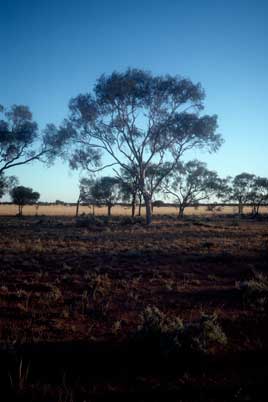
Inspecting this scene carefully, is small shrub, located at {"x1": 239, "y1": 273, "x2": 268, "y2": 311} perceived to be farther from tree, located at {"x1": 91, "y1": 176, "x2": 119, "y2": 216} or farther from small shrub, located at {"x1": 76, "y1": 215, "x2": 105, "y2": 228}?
tree, located at {"x1": 91, "y1": 176, "x2": 119, "y2": 216}

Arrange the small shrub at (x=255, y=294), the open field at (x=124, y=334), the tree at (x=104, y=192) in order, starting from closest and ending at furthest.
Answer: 1. the open field at (x=124, y=334)
2. the small shrub at (x=255, y=294)
3. the tree at (x=104, y=192)

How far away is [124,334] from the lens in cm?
429

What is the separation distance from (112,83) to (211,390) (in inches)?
968

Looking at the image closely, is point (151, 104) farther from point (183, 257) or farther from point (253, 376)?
point (253, 376)

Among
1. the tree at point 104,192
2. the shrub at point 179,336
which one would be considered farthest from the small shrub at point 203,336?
the tree at point 104,192

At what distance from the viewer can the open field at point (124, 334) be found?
2.85 m

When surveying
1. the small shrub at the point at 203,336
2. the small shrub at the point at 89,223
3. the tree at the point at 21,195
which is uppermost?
the tree at the point at 21,195

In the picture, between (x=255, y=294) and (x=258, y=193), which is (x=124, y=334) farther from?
Result: (x=258, y=193)

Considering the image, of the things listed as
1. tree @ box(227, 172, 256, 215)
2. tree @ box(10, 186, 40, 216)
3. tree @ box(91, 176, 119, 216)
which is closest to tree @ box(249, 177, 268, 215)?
tree @ box(227, 172, 256, 215)

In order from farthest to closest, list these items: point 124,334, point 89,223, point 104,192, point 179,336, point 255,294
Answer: point 104,192 → point 89,223 → point 255,294 → point 124,334 → point 179,336

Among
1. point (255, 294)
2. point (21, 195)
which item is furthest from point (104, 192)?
point (255, 294)

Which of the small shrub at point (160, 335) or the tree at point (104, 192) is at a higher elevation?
the tree at point (104, 192)

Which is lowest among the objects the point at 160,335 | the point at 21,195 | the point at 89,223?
the point at 89,223

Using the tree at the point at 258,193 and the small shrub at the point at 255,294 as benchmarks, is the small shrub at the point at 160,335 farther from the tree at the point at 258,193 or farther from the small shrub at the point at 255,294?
the tree at the point at 258,193
